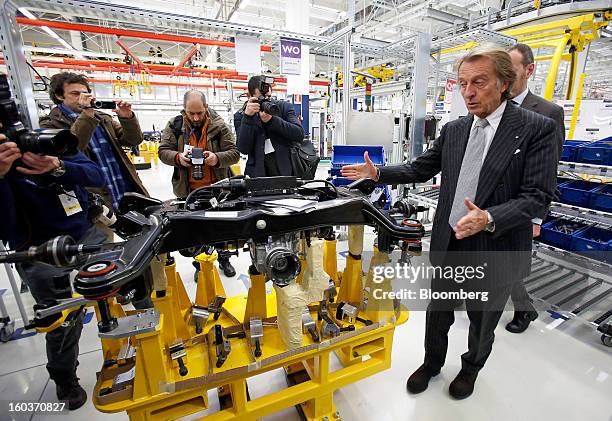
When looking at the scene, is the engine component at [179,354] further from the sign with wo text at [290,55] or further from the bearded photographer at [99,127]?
the sign with wo text at [290,55]

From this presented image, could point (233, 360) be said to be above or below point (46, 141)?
below

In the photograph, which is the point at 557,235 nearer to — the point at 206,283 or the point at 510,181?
the point at 510,181

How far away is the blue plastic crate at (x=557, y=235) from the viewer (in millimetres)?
2619

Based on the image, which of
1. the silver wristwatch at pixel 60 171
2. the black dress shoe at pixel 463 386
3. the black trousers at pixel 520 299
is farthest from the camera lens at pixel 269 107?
the black trousers at pixel 520 299

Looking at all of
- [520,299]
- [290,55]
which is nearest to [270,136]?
[290,55]

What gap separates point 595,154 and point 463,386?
2180 millimetres

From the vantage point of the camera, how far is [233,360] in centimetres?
129

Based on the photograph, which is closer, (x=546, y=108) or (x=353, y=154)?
(x=546, y=108)


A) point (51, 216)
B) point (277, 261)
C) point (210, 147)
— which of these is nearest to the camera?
point (277, 261)

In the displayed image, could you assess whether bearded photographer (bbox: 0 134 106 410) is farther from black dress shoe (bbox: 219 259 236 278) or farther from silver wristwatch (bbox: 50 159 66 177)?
black dress shoe (bbox: 219 259 236 278)

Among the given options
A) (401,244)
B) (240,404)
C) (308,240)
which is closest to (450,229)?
(401,244)

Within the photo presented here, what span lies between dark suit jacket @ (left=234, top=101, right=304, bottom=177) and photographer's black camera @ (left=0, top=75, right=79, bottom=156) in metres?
1.43

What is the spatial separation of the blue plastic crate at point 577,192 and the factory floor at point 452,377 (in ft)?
3.42

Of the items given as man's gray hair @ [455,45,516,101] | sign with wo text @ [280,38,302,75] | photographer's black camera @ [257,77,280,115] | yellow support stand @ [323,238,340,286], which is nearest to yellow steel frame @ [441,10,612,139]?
sign with wo text @ [280,38,302,75]
